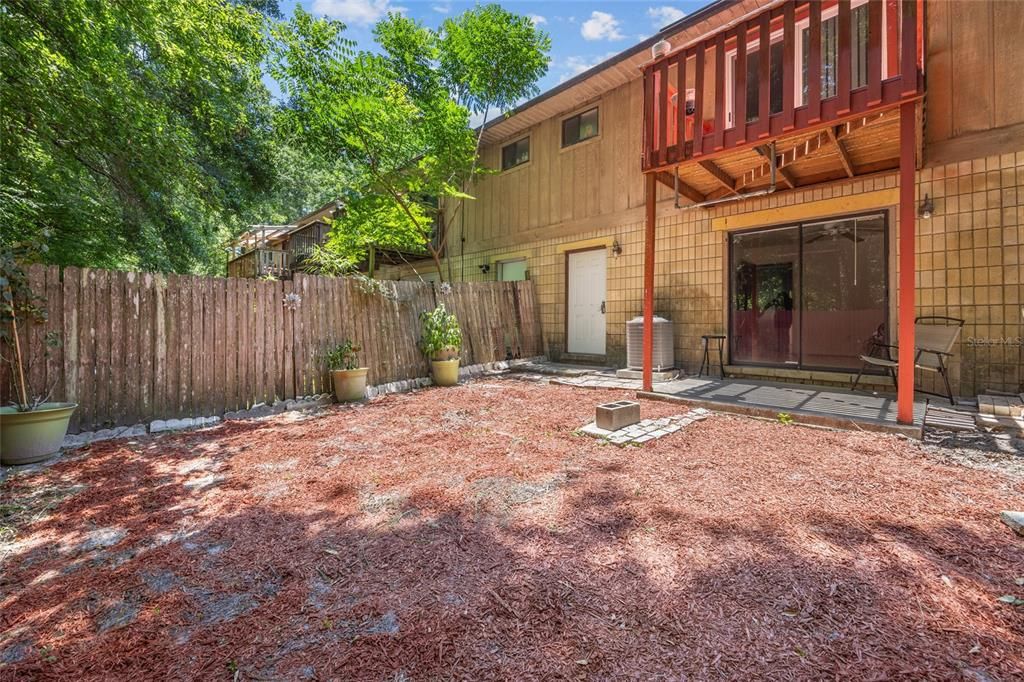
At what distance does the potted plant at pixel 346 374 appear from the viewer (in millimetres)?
5715

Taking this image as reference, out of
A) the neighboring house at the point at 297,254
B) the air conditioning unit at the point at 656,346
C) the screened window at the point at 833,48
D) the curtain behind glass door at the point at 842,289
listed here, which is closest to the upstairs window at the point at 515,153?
the neighboring house at the point at 297,254

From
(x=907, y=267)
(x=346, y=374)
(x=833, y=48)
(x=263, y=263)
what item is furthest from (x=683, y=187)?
(x=263, y=263)

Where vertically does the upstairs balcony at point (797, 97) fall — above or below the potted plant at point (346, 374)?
above

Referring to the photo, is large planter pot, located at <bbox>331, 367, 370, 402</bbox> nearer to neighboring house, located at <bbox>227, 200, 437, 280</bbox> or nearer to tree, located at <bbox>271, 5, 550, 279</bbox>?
tree, located at <bbox>271, 5, 550, 279</bbox>

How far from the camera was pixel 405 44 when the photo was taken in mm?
8742

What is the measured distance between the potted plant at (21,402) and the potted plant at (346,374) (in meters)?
2.56

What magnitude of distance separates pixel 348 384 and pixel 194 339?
1.80 m

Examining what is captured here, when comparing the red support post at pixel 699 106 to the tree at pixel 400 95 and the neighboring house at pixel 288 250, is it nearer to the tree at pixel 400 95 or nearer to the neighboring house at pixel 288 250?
the tree at pixel 400 95

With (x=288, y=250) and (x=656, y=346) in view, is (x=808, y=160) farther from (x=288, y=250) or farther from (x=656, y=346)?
(x=288, y=250)

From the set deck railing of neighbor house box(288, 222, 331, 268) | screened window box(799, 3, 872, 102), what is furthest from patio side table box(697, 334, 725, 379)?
deck railing of neighbor house box(288, 222, 331, 268)

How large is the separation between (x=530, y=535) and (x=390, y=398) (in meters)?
4.30

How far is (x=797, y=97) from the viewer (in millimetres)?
5512

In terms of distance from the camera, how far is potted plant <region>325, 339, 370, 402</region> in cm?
571

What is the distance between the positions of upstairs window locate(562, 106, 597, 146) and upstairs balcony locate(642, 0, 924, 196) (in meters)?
2.40
